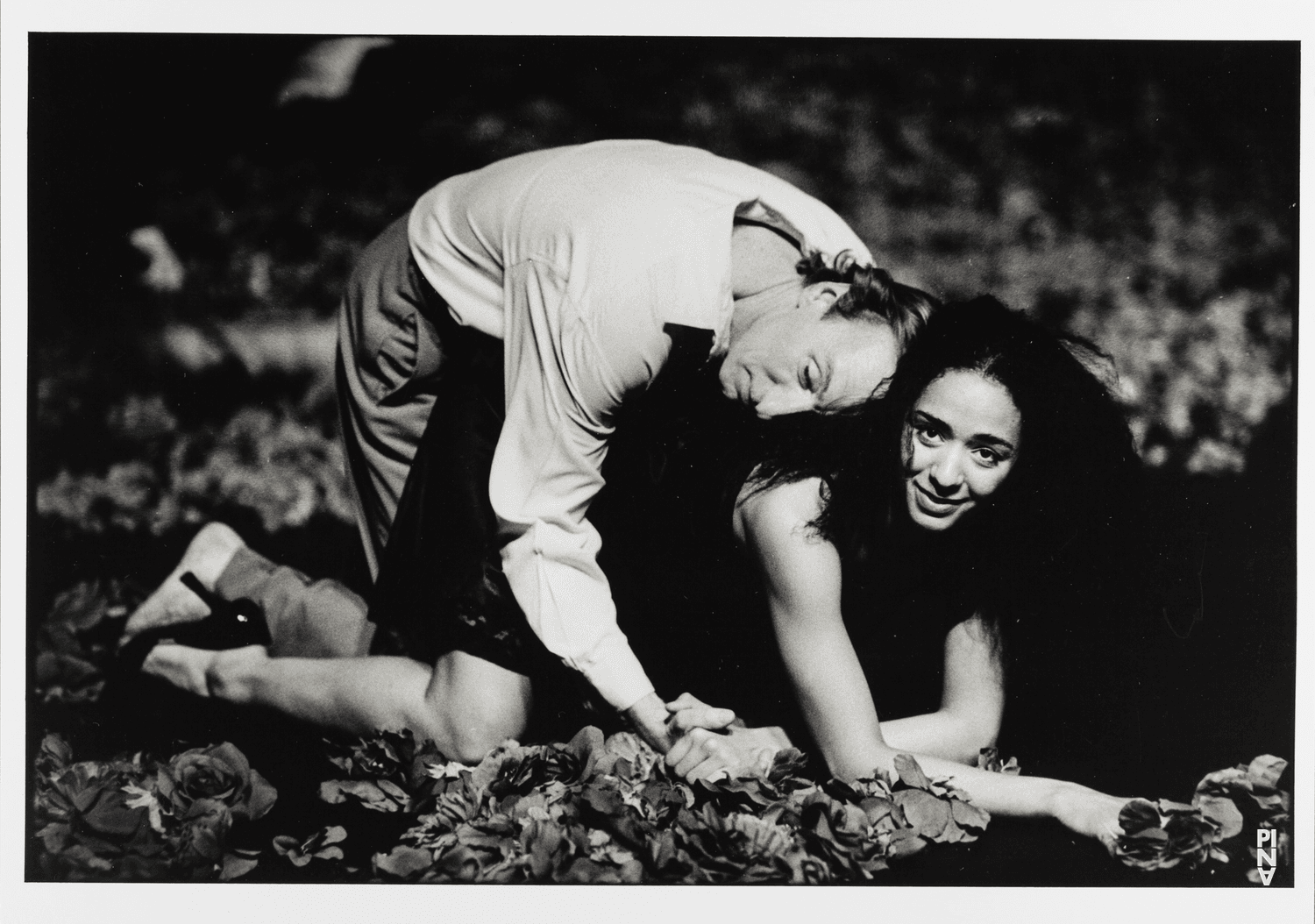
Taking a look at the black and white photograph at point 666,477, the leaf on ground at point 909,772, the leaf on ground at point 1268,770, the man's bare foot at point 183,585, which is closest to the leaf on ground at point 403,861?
the black and white photograph at point 666,477

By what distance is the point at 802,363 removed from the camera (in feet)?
6.98

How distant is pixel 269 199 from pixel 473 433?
1.93 feet

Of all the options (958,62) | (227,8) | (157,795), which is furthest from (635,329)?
(157,795)

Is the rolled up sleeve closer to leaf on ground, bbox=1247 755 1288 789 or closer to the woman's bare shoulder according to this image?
the woman's bare shoulder

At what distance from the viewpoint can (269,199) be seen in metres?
2.22

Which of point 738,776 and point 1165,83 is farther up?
point 1165,83

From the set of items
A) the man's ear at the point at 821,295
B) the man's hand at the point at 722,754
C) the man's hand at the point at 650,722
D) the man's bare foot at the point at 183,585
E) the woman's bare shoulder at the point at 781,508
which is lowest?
the man's hand at the point at 722,754

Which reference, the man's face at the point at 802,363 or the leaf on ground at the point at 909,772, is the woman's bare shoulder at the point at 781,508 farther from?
the leaf on ground at the point at 909,772

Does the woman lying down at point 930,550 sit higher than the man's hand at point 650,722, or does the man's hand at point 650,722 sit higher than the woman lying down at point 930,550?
the woman lying down at point 930,550

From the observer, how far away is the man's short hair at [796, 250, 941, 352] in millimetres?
2154

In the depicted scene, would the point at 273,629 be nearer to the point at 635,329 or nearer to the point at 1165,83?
the point at 635,329

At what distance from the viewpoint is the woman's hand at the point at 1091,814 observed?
2182mm

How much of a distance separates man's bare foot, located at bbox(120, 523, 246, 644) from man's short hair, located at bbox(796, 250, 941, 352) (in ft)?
3.88

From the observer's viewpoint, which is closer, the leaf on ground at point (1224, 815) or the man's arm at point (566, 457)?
the man's arm at point (566, 457)
